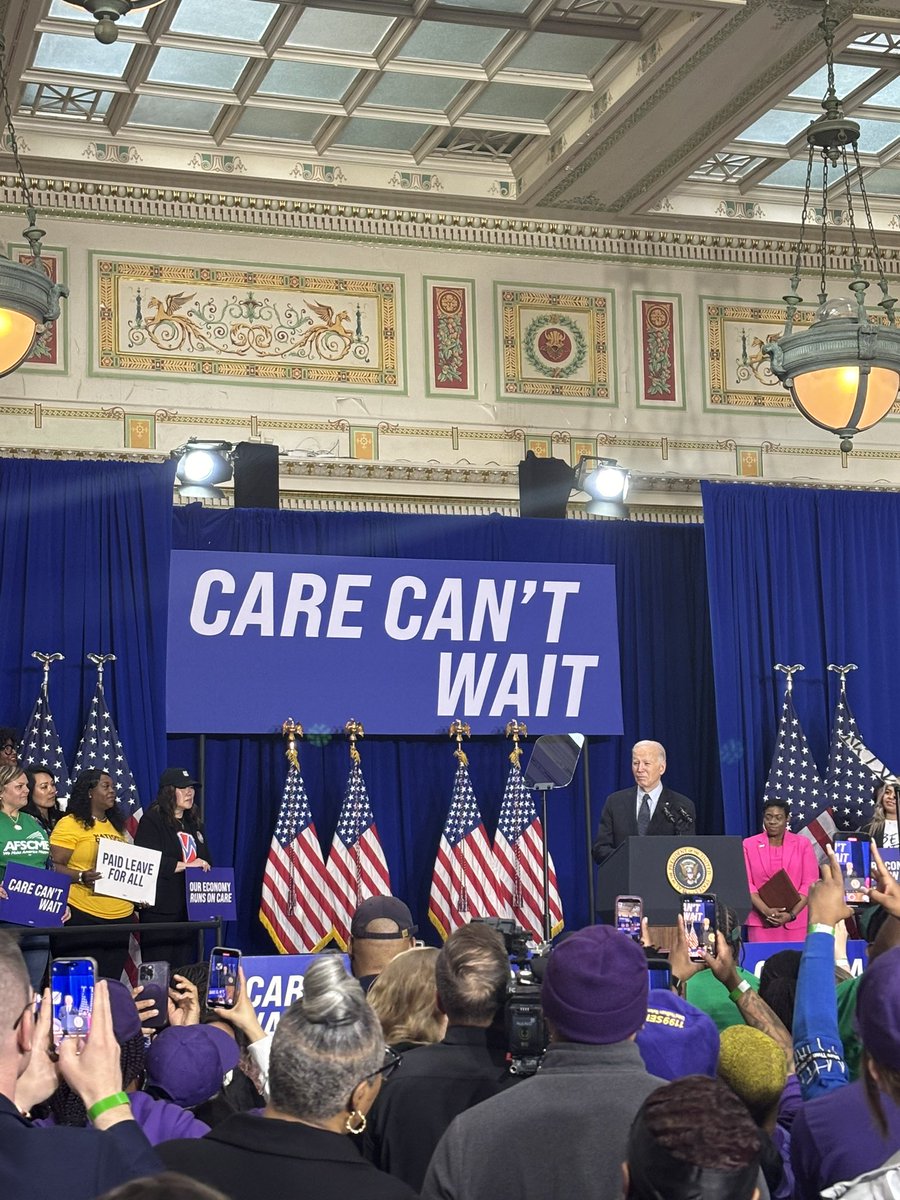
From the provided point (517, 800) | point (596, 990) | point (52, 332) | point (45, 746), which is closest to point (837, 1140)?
point (596, 990)

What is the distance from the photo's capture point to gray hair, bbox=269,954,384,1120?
90.5 inches

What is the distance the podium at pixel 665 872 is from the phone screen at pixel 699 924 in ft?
8.11

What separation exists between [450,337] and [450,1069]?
27.1 ft

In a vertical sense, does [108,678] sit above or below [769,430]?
below

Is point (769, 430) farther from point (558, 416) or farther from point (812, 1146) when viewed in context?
point (812, 1146)

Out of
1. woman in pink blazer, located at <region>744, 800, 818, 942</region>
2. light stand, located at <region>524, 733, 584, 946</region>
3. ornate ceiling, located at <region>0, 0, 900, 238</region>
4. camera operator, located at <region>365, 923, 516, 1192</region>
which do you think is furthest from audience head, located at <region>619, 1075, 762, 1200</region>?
ornate ceiling, located at <region>0, 0, 900, 238</region>

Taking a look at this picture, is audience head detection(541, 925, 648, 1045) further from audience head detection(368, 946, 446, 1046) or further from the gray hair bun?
audience head detection(368, 946, 446, 1046)

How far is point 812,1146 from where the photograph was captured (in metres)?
2.34

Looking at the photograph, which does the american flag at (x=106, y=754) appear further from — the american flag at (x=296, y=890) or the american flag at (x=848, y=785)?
the american flag at (x=848, y=785)

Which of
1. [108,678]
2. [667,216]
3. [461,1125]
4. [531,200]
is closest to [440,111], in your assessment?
[531,200]

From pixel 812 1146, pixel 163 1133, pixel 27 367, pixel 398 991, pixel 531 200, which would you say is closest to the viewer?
pixel 812 1146

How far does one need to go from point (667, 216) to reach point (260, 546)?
11.7 ft

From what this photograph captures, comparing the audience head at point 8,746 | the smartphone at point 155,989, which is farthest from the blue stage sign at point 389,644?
the smartphone at point 155,989

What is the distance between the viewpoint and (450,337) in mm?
10797
